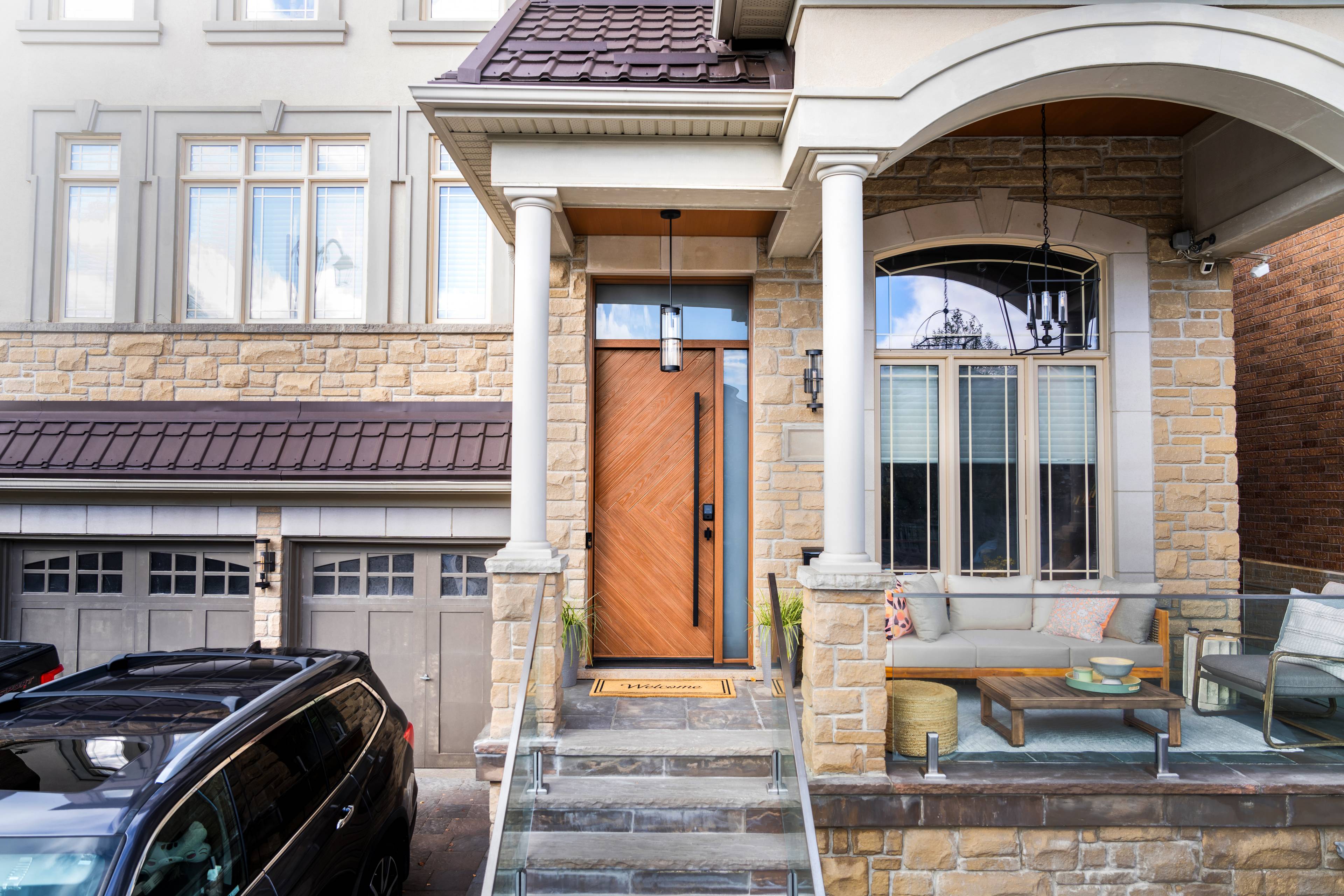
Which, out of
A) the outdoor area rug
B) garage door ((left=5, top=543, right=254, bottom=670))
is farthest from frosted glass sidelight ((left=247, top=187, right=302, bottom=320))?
the outdoor area rug

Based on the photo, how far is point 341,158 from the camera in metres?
7.09

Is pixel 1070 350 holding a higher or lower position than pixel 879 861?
higher

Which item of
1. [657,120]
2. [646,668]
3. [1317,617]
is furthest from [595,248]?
[1317,617]

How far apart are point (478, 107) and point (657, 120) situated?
103 cm

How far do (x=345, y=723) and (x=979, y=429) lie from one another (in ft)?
16.1

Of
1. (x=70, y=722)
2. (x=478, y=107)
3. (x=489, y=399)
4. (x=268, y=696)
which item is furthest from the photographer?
(x=489, y=399)

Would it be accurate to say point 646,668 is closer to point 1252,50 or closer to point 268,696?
point 268,696

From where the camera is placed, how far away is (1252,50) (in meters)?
4.08

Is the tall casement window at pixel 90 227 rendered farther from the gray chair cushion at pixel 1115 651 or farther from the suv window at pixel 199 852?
the gray chair cushion at pixel 1115 651

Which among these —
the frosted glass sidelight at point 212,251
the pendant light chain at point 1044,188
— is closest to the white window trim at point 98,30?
the frosted glass sidelight at point 212,251

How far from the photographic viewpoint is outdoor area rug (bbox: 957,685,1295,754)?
4.10 m

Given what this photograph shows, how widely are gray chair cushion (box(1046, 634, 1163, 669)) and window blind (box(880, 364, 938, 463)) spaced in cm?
196

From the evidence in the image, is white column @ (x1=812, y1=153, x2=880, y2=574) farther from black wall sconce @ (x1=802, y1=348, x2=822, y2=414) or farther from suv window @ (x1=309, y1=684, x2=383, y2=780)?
suv window @ (x1=309, y1=684, x2=383, y2=780)

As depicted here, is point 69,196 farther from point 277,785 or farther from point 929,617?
point 929,617
